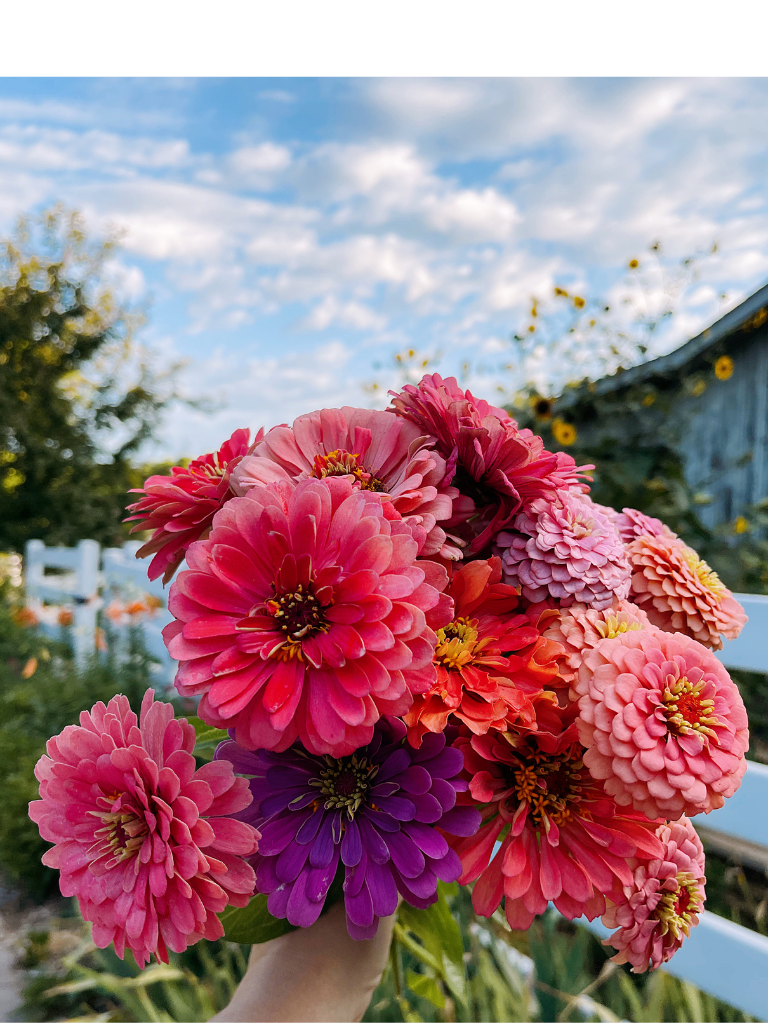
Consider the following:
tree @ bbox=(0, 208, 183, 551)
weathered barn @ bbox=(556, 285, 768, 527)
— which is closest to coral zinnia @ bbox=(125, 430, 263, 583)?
weathered barn @ bbox=(556, 285, 768, 527)

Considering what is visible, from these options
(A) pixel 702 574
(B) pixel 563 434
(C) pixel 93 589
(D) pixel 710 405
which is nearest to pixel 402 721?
(A) pixel 702 574

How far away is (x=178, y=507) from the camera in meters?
0.53

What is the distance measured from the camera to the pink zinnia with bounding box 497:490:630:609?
0.47m

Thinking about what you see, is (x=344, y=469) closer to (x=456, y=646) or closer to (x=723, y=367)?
(x=456, y=646)

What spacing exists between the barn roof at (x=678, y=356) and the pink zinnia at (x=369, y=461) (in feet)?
7.21

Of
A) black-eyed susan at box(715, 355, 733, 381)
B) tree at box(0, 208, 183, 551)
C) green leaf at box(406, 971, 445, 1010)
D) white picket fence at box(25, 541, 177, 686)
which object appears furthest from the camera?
tree at box(0, 208, 183, 551)

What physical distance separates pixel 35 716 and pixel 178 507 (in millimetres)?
2435

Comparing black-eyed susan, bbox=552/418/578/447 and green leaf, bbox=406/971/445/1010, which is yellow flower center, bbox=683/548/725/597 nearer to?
green leaf, bbox=406/971/445/1010

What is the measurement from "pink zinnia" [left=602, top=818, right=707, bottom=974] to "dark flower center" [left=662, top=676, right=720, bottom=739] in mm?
99

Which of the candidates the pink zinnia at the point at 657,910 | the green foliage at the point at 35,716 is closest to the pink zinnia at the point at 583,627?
the pink zinnia at the point at 657,910

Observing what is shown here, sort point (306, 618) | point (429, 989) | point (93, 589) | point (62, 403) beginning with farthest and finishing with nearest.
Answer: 1. point (62, 403)
2. point (93, 589)
3. point (429, 989)
4. point (306, 618)

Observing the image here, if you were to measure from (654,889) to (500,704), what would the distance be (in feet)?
0.65

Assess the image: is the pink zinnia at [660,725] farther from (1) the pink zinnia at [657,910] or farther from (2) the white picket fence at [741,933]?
(2) the white picket fence at [741,933]

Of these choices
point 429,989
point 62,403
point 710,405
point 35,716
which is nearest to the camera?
point 429,989
